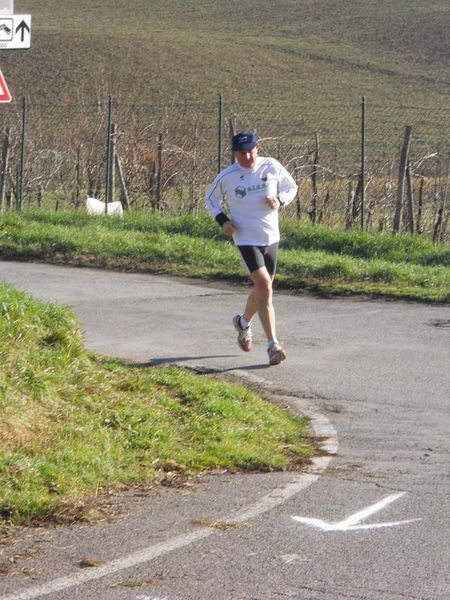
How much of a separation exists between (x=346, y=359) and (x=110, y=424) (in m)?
3.49

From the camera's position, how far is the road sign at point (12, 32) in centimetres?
920

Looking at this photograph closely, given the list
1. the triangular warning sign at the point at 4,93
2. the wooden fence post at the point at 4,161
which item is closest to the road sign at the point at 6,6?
the triangular warning sign at the point at 4,93

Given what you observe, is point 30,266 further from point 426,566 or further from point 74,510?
point 426,566

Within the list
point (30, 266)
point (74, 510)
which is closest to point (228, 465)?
point (74, 510)

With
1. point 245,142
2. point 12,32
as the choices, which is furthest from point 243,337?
point 12,32

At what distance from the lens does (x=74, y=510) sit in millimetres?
6523

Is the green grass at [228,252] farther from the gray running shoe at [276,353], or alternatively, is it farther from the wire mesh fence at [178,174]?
the gray running shoe at [276,353]

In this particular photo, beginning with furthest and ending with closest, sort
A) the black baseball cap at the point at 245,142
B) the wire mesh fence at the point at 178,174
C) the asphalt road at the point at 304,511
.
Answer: the wire mesh fence at the point at 178,174
the black baseball cap at the point at 245,142
the asphalt road at the point at 304,511

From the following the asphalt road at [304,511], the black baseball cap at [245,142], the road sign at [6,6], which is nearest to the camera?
the asphalt road at [304,511]

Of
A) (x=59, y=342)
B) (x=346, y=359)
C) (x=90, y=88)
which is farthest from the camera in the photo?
(x=90, y=88)

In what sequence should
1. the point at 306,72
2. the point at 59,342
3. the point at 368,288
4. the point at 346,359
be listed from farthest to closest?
the point at 306,72
the point at 368,288
the point at 346,359
the point at 59,342

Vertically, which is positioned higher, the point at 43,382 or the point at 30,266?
the point at 43,382

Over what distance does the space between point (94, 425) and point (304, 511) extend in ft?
5.22

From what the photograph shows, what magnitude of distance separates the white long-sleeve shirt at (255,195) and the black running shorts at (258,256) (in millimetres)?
42
